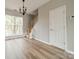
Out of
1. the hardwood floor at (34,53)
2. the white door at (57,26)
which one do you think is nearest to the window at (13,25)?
the hardwood floor at (34,53)

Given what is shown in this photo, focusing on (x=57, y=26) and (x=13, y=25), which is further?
(x=13, y=25)

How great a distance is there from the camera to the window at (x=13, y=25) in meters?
9.22

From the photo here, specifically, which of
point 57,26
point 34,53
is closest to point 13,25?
point 57,26

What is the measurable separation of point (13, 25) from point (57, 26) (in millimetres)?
5901

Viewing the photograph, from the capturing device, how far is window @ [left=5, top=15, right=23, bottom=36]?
922 cm

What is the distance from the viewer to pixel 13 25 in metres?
9.73

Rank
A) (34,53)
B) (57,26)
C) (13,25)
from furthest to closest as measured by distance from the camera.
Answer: (13,25) → (57,26) → (34,53)

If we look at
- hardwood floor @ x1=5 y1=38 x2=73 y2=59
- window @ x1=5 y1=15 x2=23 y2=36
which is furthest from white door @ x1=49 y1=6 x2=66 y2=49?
window @ x1=5 y1=15 x2=23 y2=36

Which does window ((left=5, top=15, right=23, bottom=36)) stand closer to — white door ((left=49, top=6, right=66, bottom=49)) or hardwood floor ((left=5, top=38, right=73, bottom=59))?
hardwood floor ((left=5, top=38, right=73, bottom=59))

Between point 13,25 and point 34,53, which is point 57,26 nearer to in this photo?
point 34,53

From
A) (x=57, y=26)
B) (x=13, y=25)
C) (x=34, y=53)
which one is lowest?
(x=34, y=53)

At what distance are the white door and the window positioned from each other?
16.5ft
